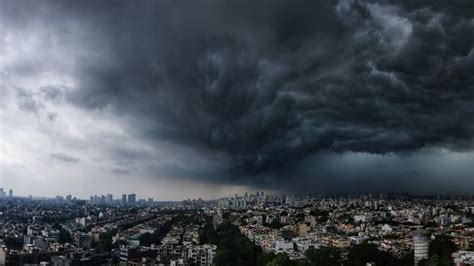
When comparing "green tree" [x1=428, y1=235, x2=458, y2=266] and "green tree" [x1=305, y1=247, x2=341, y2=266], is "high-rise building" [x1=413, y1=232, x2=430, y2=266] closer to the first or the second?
"green tree" [x1=428, y1=235, x2=458, y2=266]

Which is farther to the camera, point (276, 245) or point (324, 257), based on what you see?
point (276, 245)

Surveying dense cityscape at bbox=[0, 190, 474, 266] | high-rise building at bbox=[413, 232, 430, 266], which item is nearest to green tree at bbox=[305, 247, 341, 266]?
dense cityscape at bbox=[0, 190, 474, 266]

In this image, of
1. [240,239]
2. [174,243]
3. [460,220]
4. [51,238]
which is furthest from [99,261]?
[460,220]

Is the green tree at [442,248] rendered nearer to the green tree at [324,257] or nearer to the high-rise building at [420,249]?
the high-rise building at [420,249]

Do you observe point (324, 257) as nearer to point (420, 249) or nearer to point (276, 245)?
point (420, 249)

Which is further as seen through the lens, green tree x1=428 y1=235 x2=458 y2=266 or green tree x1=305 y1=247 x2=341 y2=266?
green tree x1=305 y1=247 x2=341 y2=266

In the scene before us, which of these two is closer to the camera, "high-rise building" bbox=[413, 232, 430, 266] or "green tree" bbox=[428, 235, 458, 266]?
"green tree" bbox=[428, 235, 458, 266]

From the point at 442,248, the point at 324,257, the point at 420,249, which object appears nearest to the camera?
the point at 420,249

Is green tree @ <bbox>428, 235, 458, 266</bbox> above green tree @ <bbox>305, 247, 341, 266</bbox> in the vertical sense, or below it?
above

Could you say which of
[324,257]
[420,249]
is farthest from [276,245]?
[420,249]

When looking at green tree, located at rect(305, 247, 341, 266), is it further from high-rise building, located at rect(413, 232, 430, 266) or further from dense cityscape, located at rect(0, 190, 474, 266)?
high-rise building, located at rect(413, 232, 430, 266)

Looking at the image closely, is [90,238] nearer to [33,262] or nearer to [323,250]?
[33,262]
